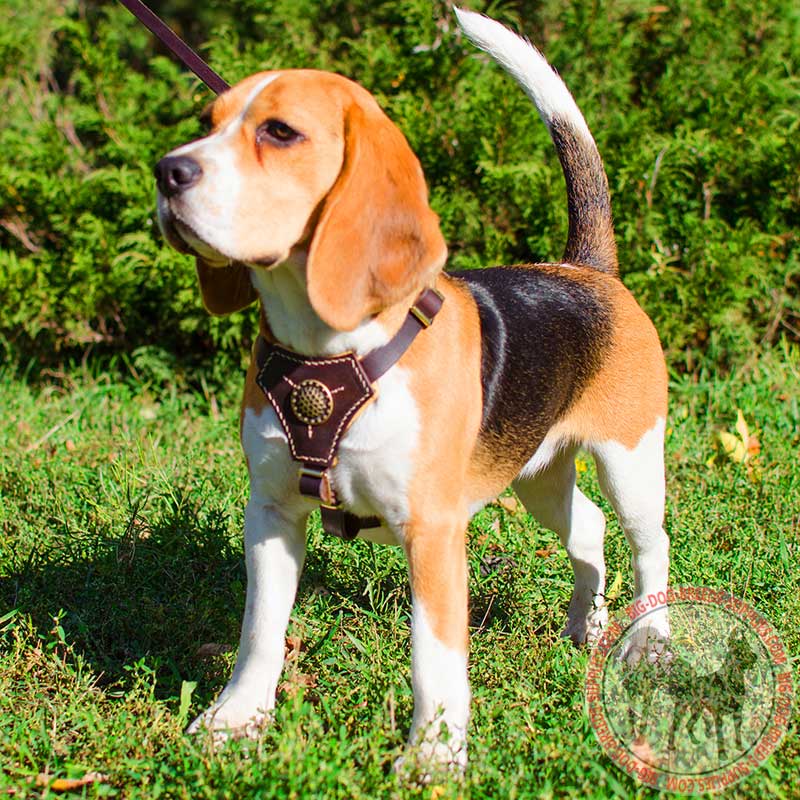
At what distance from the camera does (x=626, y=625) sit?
12.2ft

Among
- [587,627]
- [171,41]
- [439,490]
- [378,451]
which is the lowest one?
[587,627]

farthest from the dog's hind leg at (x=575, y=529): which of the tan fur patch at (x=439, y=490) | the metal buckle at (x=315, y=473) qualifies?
the metal buckle at (x=315, y=473)

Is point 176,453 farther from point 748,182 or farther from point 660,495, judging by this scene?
point 748,182

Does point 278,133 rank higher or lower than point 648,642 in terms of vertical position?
higher

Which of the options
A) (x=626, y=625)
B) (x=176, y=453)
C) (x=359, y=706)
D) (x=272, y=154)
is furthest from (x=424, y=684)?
(x=176, y=453)

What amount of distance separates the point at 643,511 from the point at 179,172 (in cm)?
203

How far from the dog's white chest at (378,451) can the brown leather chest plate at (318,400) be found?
0.11ft

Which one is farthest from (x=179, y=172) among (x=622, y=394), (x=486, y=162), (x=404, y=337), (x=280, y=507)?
(x=486, y=162)

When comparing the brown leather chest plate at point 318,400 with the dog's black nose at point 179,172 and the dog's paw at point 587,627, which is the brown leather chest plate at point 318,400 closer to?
the dog's black nose at point 179,172

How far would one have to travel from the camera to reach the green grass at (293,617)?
2.81 metres

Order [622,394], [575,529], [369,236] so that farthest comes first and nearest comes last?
[575,529]
[622,394]
[369,236]

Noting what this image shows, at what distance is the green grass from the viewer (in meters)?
2.81

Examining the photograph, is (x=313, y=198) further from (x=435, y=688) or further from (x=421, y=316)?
(x=435, y=688)

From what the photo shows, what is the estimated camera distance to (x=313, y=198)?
266cm
